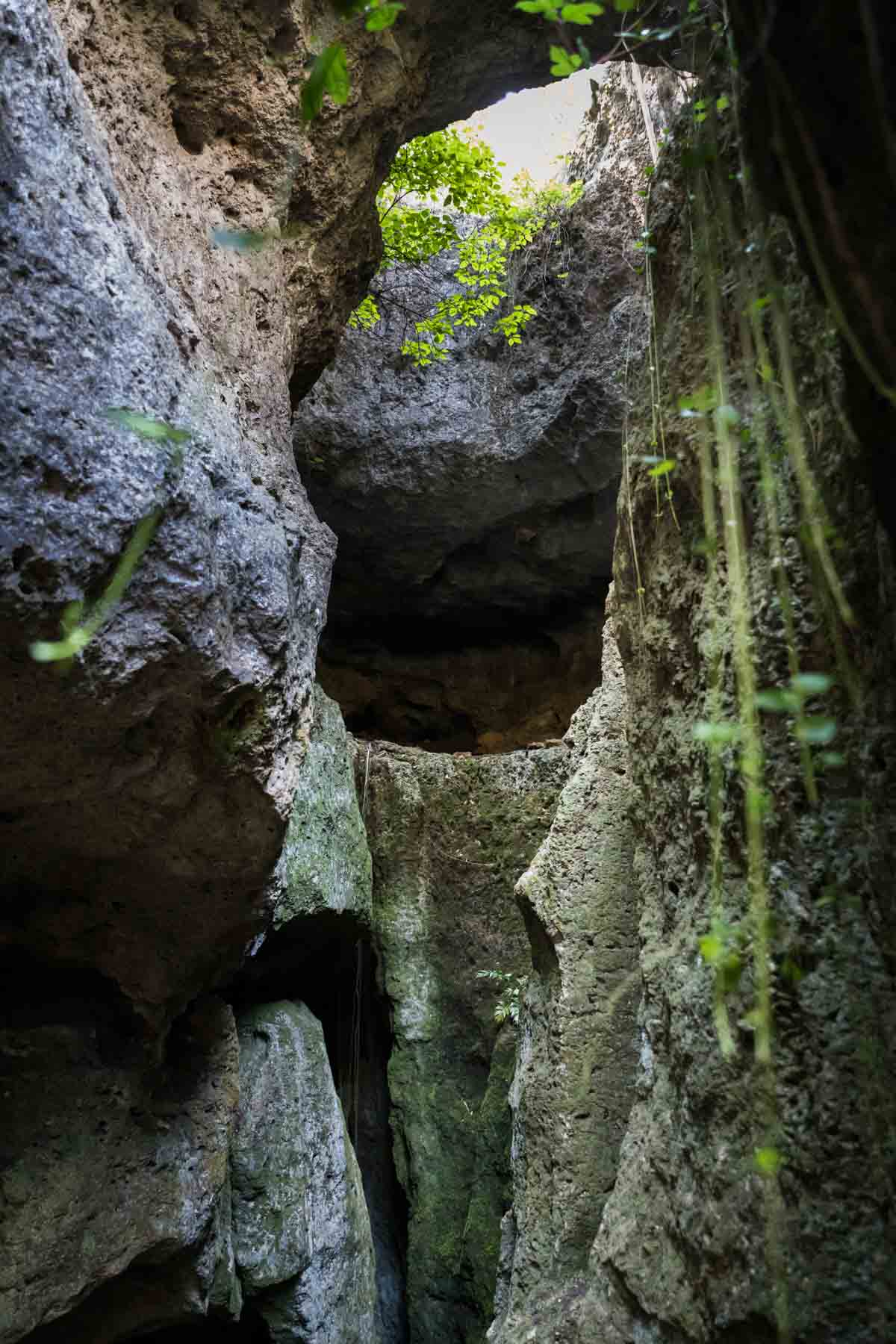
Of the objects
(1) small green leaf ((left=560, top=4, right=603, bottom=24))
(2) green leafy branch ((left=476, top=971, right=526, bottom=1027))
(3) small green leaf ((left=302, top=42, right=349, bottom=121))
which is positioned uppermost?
(1) small green leaf ((left=560, top=4, right=603, bottom=24))

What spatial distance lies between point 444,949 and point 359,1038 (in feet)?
3.06

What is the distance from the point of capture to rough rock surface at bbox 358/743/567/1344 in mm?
5789

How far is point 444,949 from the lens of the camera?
6449mm

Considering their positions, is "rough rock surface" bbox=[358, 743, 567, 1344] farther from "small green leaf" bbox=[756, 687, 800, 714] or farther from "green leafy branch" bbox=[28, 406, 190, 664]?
"small green leaf" bbox=[756, 687, 800, 714]

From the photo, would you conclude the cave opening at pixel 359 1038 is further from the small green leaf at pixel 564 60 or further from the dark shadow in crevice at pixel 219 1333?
the small green leaf at pixel 564 60

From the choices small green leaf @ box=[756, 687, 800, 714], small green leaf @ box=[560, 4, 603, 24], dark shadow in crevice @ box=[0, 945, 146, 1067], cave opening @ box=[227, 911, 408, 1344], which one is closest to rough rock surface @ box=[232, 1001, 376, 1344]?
cave opening @ box=[227, 911, 408, 1344]

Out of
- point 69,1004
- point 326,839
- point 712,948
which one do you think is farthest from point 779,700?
point 326,839

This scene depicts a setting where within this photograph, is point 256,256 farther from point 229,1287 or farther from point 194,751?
point 229,1287

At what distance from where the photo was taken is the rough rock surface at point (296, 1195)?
4.45m

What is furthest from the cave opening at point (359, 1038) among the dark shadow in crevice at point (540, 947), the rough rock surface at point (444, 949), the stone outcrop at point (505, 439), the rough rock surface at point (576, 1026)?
the stone outcrop at point (505, 439)

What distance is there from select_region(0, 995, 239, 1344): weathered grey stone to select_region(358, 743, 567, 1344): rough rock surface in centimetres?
210

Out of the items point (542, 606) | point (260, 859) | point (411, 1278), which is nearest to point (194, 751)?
point (260, 859)

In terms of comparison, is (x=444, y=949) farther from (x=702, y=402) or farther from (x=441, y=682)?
(x=702, y=402)

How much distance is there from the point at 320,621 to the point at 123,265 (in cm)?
129
